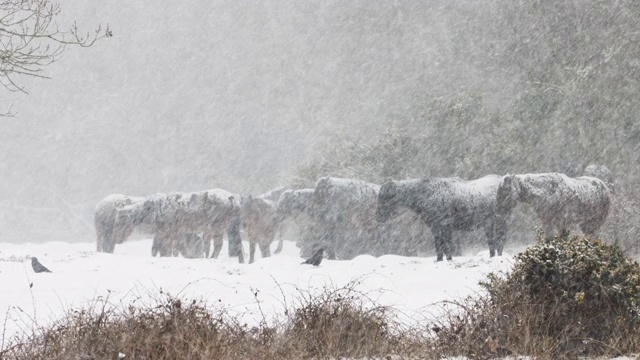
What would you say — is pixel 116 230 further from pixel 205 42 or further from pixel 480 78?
pixel 205 42

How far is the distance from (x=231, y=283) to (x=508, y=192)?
10.3m

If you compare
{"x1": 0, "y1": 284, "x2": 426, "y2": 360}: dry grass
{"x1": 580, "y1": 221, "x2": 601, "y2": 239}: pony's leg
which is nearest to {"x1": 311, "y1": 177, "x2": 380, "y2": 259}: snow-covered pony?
{"x1": 580, "y1": 221, "x2": 601, "y2": 239}: pony's leg

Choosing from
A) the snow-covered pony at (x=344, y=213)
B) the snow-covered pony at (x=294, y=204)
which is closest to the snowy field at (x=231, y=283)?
the snow-covered pony at (x=344, y=213)

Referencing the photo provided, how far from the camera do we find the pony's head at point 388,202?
77.2ft

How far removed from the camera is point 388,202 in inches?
931

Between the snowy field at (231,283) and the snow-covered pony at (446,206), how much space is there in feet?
5.97

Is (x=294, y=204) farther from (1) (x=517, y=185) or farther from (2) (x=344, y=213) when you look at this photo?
(1) (x=517, y=185)

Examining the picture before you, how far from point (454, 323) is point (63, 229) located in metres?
99.2

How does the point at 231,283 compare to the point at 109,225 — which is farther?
the point at 109,225

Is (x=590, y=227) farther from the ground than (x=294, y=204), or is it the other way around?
(x=294, y=204)

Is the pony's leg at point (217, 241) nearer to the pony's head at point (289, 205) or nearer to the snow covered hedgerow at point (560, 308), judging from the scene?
the pony's head at point (289, 205)

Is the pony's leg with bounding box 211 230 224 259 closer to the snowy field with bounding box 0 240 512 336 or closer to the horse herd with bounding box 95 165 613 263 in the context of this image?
the horse herd with bounding box 95 165 613 263

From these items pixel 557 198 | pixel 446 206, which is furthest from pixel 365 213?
pixel 557 198

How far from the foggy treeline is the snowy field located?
14.4 metres
